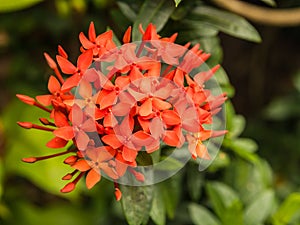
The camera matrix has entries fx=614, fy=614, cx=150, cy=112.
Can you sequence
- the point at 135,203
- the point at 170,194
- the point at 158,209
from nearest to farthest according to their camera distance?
1. the point at 135,203
2. the point at 158,209
3. the point at 170,194

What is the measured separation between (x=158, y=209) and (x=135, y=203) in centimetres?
14

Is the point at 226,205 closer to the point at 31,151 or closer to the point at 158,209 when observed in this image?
the point at 158,209

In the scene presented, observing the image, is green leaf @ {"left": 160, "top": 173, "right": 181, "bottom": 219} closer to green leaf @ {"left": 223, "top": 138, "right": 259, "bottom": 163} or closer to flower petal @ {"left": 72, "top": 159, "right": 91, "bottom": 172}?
green leaf @ {"left": 223, "top": 138, "right": 259, "bottom": 163}

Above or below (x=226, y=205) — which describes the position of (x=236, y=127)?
above

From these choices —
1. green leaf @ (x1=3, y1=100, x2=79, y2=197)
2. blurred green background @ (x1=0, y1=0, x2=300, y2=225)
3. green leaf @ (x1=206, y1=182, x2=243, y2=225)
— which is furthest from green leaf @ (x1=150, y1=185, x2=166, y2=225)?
green leaf @ (x1=3, y1=100, x2=79, y2=197)

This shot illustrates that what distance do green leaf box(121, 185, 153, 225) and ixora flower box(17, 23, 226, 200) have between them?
8 centimetres

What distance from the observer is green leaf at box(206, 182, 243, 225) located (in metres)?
1.47

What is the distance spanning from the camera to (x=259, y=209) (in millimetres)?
1537

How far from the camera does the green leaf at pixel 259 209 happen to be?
1526 millimetres

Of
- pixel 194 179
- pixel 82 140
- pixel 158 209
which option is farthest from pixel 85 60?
pixel 194 179

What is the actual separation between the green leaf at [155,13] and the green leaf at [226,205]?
0.46 meters

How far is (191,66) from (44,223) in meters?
1.23

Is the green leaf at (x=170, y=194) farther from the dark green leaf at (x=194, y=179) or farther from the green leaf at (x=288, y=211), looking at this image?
the green leaf at (x=288, y=211)

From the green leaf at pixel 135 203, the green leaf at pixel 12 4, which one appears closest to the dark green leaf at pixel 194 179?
the green leaf at pixel 135 203
